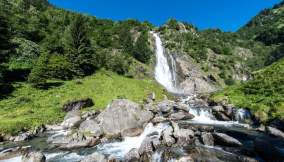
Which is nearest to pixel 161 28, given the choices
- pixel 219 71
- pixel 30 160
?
pixel 219 71

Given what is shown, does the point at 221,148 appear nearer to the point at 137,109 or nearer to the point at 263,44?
the point at 137,109

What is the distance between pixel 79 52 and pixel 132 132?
42.0 metres

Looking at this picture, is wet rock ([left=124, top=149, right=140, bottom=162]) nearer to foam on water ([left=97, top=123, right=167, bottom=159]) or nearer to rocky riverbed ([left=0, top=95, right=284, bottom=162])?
rocky riverbed ([left=0, top=95, right=284, bottom=162])

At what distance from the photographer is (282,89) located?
40.8m

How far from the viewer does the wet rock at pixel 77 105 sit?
158 ft

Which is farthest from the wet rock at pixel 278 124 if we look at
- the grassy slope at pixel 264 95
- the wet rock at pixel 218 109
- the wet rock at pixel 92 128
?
the wet rock at pixel 92 128

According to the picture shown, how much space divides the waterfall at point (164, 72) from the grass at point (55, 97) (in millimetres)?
19715

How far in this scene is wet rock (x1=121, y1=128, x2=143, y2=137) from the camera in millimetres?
34625

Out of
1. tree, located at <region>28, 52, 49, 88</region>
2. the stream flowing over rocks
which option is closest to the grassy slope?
the stream flowing over rocks

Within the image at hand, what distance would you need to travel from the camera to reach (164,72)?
313 feet

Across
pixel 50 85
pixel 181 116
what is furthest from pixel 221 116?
pixel 50 85

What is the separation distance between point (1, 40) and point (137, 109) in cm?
3979

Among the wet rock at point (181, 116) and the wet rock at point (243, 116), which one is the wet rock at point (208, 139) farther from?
the wet rock at point (181, 116)

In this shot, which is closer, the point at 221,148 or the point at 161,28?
the point at 221,148
